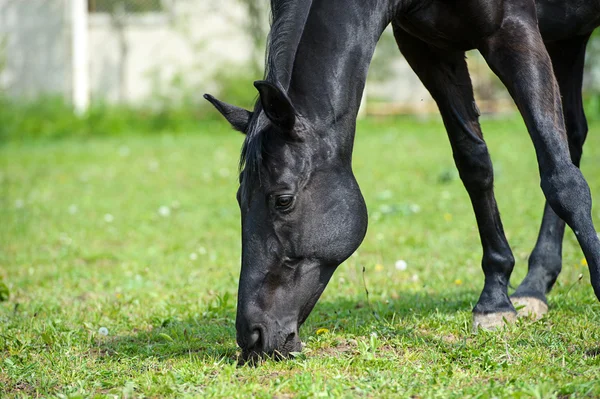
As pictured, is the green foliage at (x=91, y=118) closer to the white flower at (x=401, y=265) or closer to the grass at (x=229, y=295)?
the grass at (x=229, y=295)

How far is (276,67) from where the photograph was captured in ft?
9.53

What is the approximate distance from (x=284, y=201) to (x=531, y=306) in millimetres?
1716

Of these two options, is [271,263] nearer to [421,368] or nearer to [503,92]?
[421,368]

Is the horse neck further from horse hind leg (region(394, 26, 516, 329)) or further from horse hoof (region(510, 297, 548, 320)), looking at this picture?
horse hoof (region(510, 297, 548, 320))

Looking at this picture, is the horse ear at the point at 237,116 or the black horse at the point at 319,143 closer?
the black horse at the point at 319,143

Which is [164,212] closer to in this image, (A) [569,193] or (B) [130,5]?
(A) [569,193]

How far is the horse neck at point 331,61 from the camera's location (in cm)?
292

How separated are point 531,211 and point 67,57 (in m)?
10.6

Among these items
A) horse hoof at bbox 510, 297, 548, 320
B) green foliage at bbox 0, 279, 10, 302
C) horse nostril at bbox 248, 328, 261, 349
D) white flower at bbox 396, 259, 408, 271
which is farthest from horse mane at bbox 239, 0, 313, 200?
green foliage at bbox 0, 279, 10, 302

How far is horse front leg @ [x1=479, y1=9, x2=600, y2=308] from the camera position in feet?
9.81

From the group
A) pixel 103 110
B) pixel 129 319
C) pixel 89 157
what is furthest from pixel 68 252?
pixel 103 110

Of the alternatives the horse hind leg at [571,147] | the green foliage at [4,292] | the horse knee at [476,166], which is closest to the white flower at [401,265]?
the horse hind leg at [571,147]

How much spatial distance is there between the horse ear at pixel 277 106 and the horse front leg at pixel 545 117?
3.28 ft

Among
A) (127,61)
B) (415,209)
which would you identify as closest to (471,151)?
(415,209)
